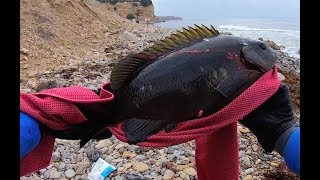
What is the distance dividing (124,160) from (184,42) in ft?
12.7

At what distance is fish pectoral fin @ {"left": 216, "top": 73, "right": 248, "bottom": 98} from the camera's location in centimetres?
171

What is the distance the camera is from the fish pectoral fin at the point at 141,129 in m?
1.75

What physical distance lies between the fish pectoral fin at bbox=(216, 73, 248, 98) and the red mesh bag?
4cm

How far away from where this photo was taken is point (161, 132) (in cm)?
187

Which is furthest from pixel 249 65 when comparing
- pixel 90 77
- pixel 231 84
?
pixel 90 77

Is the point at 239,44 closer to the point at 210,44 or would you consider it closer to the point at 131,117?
the point at 210,44

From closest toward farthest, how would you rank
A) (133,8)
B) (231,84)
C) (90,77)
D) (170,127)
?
(231,84) → (170,127) → (90,77) → (133,8)

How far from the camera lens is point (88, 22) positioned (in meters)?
19.8

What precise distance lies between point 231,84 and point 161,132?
1.25 ft

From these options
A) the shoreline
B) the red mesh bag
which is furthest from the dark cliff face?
the red mesh bag

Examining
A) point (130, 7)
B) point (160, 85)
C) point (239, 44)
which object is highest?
point (239, 44)

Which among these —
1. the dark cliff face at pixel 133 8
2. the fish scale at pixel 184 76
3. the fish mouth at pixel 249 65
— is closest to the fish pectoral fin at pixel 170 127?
the fish scale at pixel 184 76

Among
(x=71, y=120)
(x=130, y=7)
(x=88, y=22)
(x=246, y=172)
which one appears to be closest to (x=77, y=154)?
(x=246, y=172)

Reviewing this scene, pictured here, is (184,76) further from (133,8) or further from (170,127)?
(133,8)
